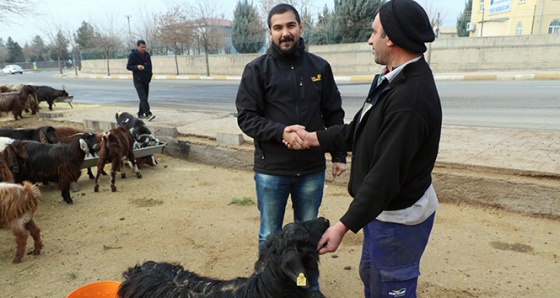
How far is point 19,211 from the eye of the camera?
13.6 ft

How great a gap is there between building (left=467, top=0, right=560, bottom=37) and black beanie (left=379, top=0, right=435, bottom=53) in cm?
3540

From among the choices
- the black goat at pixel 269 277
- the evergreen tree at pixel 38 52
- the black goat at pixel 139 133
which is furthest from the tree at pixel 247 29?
the evergreen tree at pixel 38 52

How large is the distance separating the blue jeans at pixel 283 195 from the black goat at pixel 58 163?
165 inches

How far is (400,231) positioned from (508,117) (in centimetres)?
948

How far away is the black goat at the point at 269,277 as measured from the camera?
2.24 meters

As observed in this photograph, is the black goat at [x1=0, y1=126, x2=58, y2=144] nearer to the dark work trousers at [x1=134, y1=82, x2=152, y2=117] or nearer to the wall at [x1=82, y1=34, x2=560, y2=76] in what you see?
the dark work trousers at [x1=134, y1=82, x2=152, y2=117]

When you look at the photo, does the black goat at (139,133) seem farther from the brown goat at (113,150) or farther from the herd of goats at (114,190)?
the brown goat at (113,150)

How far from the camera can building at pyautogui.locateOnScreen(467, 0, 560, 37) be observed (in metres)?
32.3

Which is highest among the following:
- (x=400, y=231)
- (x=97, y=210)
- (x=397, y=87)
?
(x=397, y=87)

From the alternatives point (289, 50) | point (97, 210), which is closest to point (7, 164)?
point (97, 210)

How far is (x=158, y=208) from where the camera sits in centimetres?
580

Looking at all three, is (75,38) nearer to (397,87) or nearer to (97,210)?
Answer: (97,210)

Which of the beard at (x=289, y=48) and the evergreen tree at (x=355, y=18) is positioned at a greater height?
the evergreen tree at (x=355, y=18)

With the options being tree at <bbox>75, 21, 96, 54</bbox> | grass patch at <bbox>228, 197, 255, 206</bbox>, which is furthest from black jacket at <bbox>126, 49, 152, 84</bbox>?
tree at <bbox>75, 21, 96, 54</bbox>
